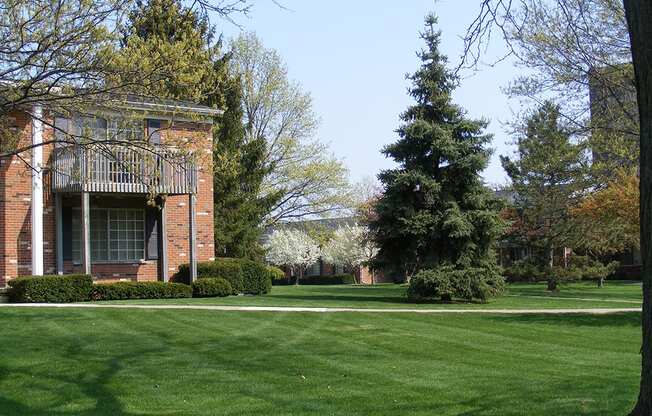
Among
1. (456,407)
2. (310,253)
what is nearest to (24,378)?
(456,407)

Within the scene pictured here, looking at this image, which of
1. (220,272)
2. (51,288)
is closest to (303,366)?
(51,288)

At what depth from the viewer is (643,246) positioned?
16.5 feet

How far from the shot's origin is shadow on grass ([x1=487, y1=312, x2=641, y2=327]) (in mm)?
16487

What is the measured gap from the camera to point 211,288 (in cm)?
2291

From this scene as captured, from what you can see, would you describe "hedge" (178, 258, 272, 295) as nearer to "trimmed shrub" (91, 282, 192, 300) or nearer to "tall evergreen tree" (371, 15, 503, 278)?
"trimmed shrub" (91, 282, 192, 300)

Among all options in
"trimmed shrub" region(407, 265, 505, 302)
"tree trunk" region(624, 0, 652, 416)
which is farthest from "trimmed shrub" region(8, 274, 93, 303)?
"tree trunk" region(624, 0, 652, 416)

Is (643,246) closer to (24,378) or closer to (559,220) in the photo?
(24,378)

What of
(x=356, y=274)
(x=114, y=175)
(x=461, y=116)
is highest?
(x=461, y=116)

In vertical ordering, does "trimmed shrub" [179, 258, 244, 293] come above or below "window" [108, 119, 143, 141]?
below

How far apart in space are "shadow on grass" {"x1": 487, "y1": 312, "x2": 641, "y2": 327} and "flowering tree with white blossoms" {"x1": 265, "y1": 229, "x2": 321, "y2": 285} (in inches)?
1581

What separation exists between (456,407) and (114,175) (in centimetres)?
1648

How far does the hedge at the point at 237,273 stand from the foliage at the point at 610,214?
489 inches

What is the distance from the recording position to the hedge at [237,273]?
24016 mm

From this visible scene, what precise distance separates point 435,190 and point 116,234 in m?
10.2
